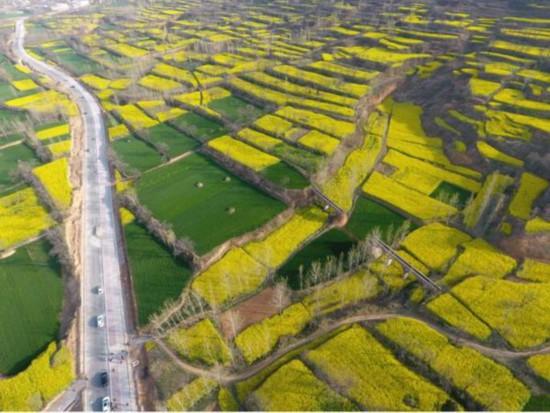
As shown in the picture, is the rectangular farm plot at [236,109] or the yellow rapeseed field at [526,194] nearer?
the yellow rapeseed field at [526,194]

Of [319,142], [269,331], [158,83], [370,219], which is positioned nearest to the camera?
[269,331]

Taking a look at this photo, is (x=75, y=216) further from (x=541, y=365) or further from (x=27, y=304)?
(x=541, y=365)

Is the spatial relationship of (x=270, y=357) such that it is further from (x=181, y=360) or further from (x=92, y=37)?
(x=92, y=37)

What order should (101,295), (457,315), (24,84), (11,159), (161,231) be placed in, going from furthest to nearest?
(24,84)
(11,159)
(161,231)
(101,295)
(457,315)

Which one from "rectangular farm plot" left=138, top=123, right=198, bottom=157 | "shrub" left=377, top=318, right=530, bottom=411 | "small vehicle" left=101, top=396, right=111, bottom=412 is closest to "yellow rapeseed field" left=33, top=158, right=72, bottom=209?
"rectangular farm plot" left=138, top=123, right=198, bottom=157

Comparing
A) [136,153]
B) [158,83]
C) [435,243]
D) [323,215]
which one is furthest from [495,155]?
[158,83]

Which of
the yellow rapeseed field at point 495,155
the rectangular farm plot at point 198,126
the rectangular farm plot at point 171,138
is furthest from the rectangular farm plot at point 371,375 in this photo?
the rectangular farm plot at point 198,126

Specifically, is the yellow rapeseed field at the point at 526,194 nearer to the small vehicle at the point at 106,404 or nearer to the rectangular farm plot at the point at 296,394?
the rectangular farm plot at the point at 296,394
